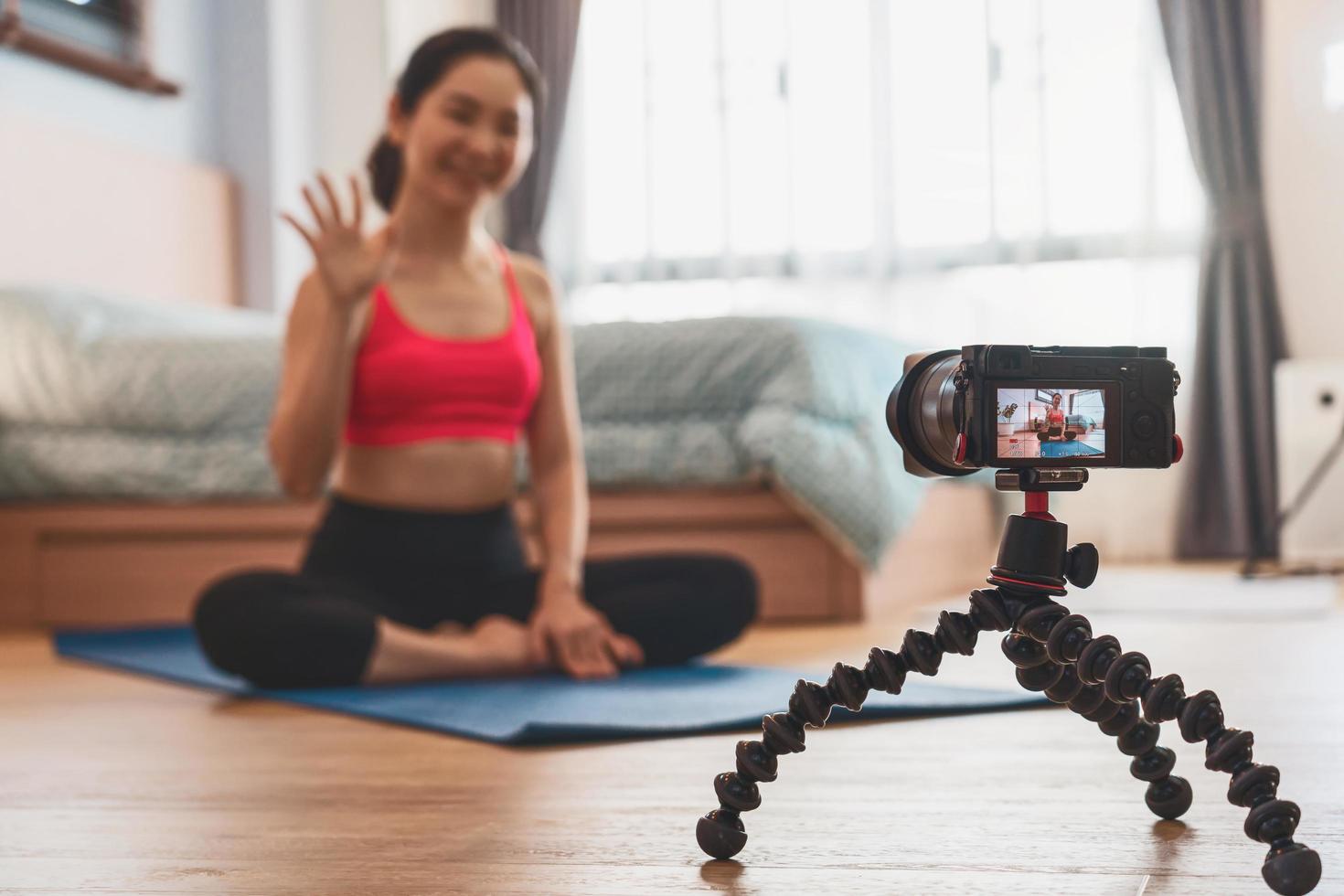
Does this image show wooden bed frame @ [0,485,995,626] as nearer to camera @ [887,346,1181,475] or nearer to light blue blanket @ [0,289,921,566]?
light blue blanket @ [0,289,921,566]

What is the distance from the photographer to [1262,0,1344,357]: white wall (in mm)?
4059

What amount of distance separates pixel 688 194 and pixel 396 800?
3.77 metres

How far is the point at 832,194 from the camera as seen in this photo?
4.54m

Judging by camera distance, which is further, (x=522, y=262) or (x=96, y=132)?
(x=96, y=132)

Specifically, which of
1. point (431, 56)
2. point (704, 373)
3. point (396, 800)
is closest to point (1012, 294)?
point (704, 373)

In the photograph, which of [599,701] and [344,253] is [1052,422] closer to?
[599,701]

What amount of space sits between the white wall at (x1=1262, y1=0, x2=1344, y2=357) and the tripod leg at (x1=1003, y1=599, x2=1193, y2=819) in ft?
11.6

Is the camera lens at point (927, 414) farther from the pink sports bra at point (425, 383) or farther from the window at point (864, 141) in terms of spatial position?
the window at point (864, 141)

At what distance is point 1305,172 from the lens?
409cm

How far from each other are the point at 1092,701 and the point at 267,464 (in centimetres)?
206

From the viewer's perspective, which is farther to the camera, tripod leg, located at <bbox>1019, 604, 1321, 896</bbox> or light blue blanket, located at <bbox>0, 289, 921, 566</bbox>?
light blue blanket, located at <bbox>0, 289, 921, 566</bbox>

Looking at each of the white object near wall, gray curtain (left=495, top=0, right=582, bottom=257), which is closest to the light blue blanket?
the white object near wall

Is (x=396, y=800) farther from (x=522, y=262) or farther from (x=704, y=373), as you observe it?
(x=704, y=373)

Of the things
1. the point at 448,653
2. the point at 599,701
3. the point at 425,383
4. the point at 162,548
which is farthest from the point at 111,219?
the point at 599,701
